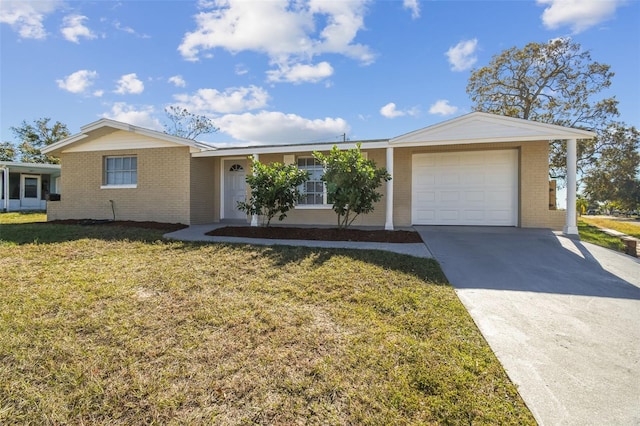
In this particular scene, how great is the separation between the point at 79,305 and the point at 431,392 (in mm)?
4061

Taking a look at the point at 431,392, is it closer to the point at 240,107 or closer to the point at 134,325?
the point at 134,325

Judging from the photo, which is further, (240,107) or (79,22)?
(240,107)

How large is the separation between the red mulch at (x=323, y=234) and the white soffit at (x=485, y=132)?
2938 millimetres

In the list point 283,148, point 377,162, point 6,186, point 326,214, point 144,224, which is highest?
point 283,148

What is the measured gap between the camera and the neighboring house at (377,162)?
9.20m

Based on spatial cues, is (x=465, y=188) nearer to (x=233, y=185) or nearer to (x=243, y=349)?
(x=233, y=185)

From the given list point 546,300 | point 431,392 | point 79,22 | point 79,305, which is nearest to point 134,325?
point 79,305

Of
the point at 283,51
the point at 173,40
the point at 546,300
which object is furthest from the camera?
the point at 283,51

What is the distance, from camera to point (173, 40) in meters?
10.3

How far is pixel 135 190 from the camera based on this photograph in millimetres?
11578

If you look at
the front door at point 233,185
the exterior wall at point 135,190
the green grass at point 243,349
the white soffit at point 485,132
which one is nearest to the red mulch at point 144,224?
the exterior wall at point 135,190

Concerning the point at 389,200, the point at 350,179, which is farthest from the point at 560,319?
the point at 389,200

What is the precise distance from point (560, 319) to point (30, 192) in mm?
28338

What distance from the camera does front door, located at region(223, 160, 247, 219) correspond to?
39.9 ft
